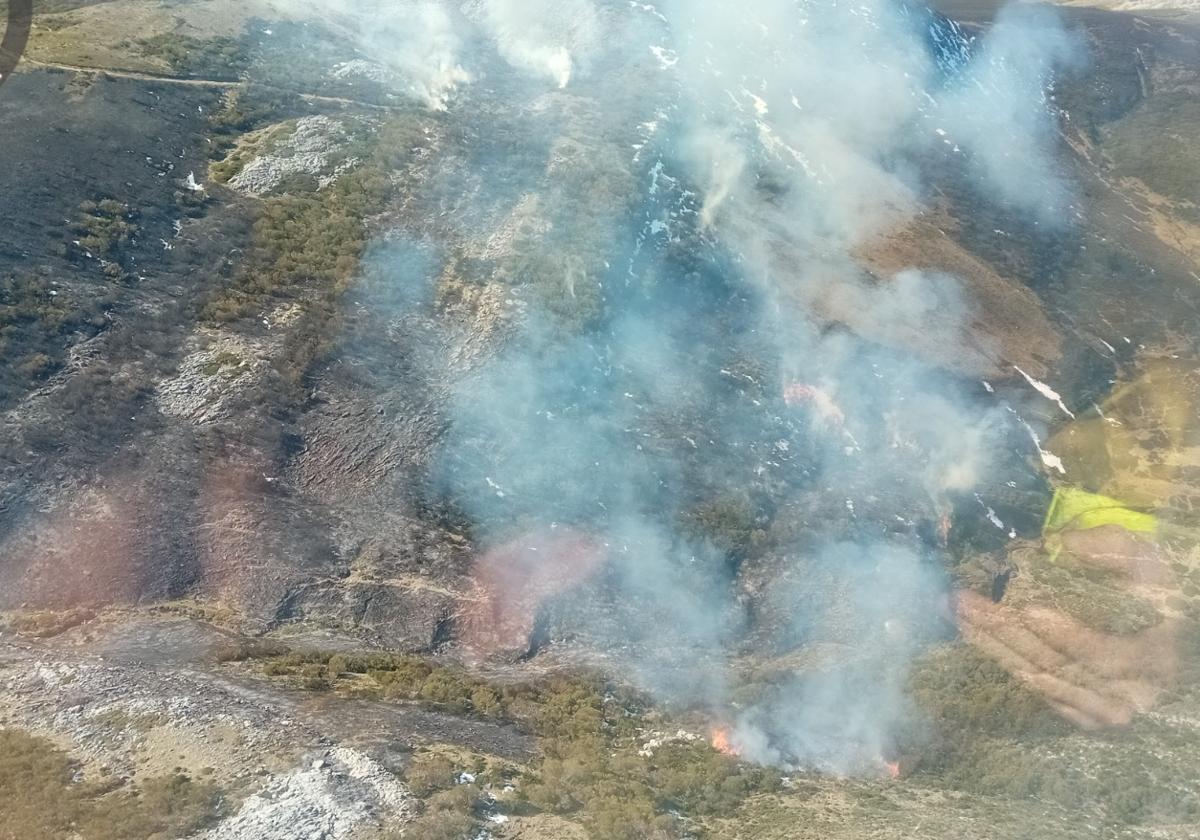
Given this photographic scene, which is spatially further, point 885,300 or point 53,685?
point 885,300

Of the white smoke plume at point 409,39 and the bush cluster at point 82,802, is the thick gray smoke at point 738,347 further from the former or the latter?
the bush cluster at point 82,802

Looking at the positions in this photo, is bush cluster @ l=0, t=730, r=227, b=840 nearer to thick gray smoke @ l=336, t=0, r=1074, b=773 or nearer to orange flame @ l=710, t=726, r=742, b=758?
thick gray smoke @ l=336, t=0, r=1074, b=773

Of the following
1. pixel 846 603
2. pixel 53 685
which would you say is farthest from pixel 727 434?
pixel 53 685

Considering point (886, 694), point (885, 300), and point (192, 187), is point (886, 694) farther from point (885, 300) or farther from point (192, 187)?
point (192, 187)

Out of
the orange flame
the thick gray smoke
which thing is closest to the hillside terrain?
the orange flame

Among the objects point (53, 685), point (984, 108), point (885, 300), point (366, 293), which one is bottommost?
point (53, 685)

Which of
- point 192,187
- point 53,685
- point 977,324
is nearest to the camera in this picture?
point 53,685

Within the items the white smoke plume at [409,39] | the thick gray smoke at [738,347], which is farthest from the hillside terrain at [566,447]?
the white smoke plume at [409,39]

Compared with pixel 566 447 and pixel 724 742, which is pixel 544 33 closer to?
pixel 566 447
